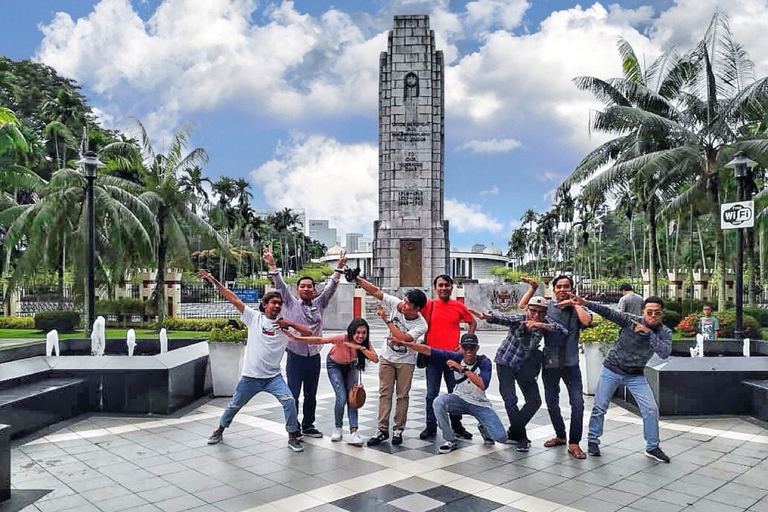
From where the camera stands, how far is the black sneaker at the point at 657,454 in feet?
20.8

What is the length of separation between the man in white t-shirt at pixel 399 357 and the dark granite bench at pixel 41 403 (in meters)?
3.92

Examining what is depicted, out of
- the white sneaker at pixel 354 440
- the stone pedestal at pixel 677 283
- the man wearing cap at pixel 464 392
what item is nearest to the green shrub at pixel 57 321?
the white sneaker at pixel 354 440

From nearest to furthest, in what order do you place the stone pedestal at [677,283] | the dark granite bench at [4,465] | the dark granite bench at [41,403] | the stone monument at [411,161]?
the dark granite bench at [4,465] < the dark granite bench at [41,403] < the stone pedestal at [677,283] < the stone monument at [411,161]

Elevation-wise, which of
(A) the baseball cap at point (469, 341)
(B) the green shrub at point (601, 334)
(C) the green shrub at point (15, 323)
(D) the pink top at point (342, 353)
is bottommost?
(C) the green shrub at point (15, 323)

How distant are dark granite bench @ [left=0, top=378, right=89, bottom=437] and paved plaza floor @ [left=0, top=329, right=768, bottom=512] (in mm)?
169

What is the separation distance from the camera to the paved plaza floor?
5195 millimetres

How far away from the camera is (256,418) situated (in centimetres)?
834

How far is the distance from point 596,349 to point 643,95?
42.1ft

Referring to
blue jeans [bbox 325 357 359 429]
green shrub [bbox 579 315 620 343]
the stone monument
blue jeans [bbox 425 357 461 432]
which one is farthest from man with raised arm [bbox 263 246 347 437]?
the stone monument

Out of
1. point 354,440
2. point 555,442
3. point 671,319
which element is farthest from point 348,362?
point 671,319

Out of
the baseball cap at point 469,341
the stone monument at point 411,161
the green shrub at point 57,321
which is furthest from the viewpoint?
the stone monument at point 411,161

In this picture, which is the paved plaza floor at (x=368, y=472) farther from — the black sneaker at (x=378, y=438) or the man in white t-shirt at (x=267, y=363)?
the man in white t-shirt at (x=267, y=363)

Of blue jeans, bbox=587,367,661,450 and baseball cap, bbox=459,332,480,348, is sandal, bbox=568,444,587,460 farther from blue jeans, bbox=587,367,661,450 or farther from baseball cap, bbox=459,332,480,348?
baseball cap, bbox=459,332,480,348

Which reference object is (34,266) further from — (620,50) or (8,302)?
(620,50)
